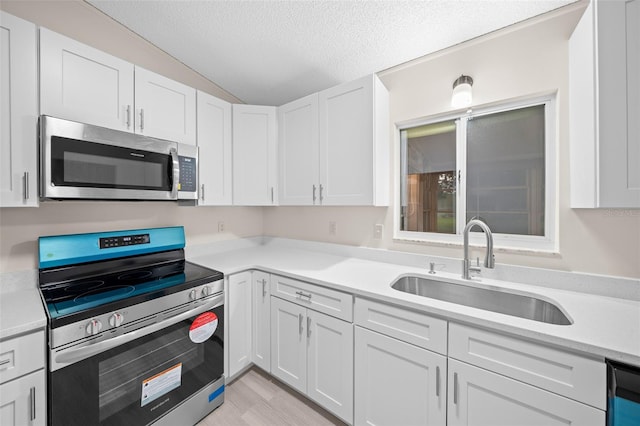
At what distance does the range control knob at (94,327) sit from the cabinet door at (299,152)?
4.86 feet

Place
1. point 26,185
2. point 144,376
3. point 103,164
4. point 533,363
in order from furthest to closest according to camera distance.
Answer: point 103,164 < point 144,376 < point 26,185 < point 533,363

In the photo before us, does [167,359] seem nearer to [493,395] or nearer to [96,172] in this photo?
[96,172]

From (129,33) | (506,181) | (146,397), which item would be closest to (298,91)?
(129,33)

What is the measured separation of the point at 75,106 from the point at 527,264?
276 centimetres

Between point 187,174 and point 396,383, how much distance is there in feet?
6.16

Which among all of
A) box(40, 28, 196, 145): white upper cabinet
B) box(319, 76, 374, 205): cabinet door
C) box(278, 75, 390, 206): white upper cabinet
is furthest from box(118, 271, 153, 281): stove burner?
box(319, 76, 374, 205): cabinet door

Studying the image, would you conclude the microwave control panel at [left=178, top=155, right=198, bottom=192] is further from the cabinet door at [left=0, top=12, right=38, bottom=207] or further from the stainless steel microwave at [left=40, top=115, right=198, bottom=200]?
the cabinet door at [left=0, top=12, right=38, bottom=207]

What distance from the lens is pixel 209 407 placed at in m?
1.62

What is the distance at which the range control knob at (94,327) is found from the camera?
1.12 meters

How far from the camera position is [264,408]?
170cm

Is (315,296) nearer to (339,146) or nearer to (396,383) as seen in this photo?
(396,383)

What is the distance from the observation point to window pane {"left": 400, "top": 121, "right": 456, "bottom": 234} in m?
1.84

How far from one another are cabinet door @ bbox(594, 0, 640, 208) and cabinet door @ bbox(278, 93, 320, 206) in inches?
62.7

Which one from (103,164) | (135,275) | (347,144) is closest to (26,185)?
(103,164)
